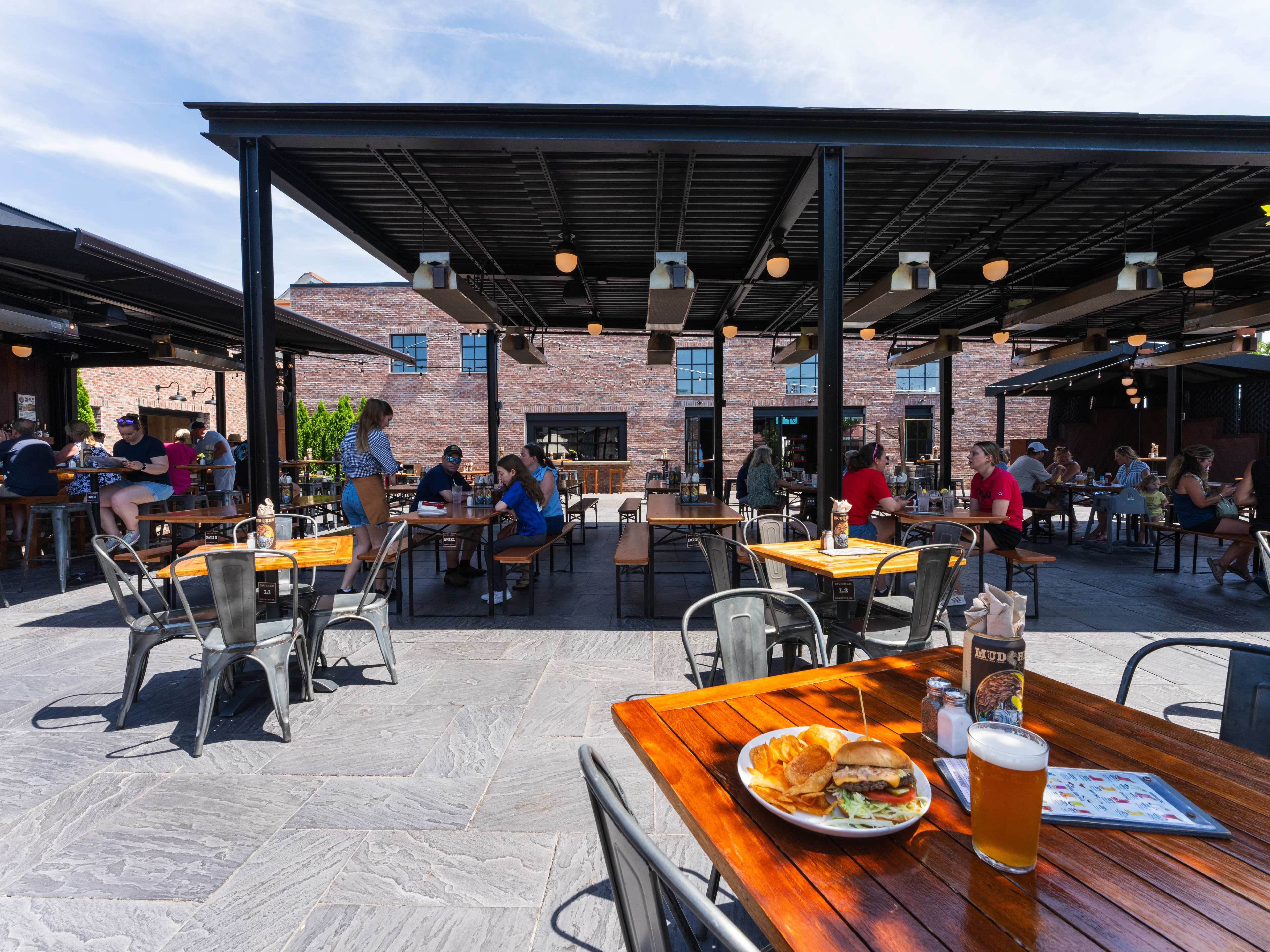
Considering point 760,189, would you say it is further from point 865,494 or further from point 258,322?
point 258,322

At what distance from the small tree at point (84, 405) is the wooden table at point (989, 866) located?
46.5ft

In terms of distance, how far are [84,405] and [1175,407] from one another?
19.5 meters

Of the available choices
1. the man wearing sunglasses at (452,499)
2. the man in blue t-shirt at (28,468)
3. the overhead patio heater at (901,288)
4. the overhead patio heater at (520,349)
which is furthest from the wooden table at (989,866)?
the overhead patio heater at (520,349)

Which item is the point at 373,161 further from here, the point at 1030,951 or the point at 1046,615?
the point at 1046,615

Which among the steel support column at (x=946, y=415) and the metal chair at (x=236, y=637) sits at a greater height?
the steel support column at (x=946, y=415)

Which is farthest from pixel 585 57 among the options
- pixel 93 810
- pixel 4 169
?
pixel 4 169

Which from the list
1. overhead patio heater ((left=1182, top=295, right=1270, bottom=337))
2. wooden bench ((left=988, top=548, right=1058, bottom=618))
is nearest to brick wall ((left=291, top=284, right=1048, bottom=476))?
overhead patio heater ((left=1182, top=295, right=1270, bottom=337))

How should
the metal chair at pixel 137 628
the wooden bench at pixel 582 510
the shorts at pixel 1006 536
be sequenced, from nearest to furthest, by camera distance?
the metal chair at pixel 137 628, the shorts at pixel 1006 536, the wooden bench at pixel 582 510

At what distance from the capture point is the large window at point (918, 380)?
16.5 meters

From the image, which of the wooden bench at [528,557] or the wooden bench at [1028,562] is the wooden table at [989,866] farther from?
the wooden bench at [1028,562]

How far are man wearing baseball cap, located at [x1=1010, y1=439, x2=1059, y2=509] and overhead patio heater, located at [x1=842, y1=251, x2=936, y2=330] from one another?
A: 9.72 ft

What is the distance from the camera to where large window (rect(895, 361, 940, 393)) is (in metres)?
16.5

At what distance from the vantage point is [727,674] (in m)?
1.89

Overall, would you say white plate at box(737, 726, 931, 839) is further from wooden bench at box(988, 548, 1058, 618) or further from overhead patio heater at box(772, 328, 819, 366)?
overhead patio heater at box(772, 328, 819, 366)
